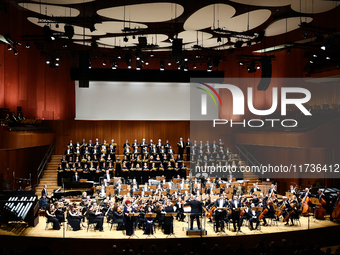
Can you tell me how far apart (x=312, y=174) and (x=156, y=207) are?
788cm

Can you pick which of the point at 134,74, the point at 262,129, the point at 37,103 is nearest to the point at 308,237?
the point at 262,129

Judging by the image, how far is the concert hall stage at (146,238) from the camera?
8.65 m

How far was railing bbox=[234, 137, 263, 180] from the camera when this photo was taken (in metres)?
17.3

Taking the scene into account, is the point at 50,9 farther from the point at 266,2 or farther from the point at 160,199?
the point at 160,199

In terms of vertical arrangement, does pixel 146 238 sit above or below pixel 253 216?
below

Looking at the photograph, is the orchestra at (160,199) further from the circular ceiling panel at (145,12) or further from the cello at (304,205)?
the circular ceiling panel at (145,12)

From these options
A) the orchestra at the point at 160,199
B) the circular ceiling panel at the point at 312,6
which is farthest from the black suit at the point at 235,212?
the circular ceiling panel at the point at 312,6

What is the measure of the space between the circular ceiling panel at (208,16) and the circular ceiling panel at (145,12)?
28.8 inches

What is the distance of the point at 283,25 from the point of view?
13867mm

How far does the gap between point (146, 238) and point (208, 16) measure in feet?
27.8

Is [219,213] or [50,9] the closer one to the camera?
[219,213]

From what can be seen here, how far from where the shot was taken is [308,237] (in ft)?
30.9

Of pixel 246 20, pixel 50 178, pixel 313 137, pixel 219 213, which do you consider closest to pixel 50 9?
pixel 246 20

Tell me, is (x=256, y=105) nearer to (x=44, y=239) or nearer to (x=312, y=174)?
(x=312, y=174)
